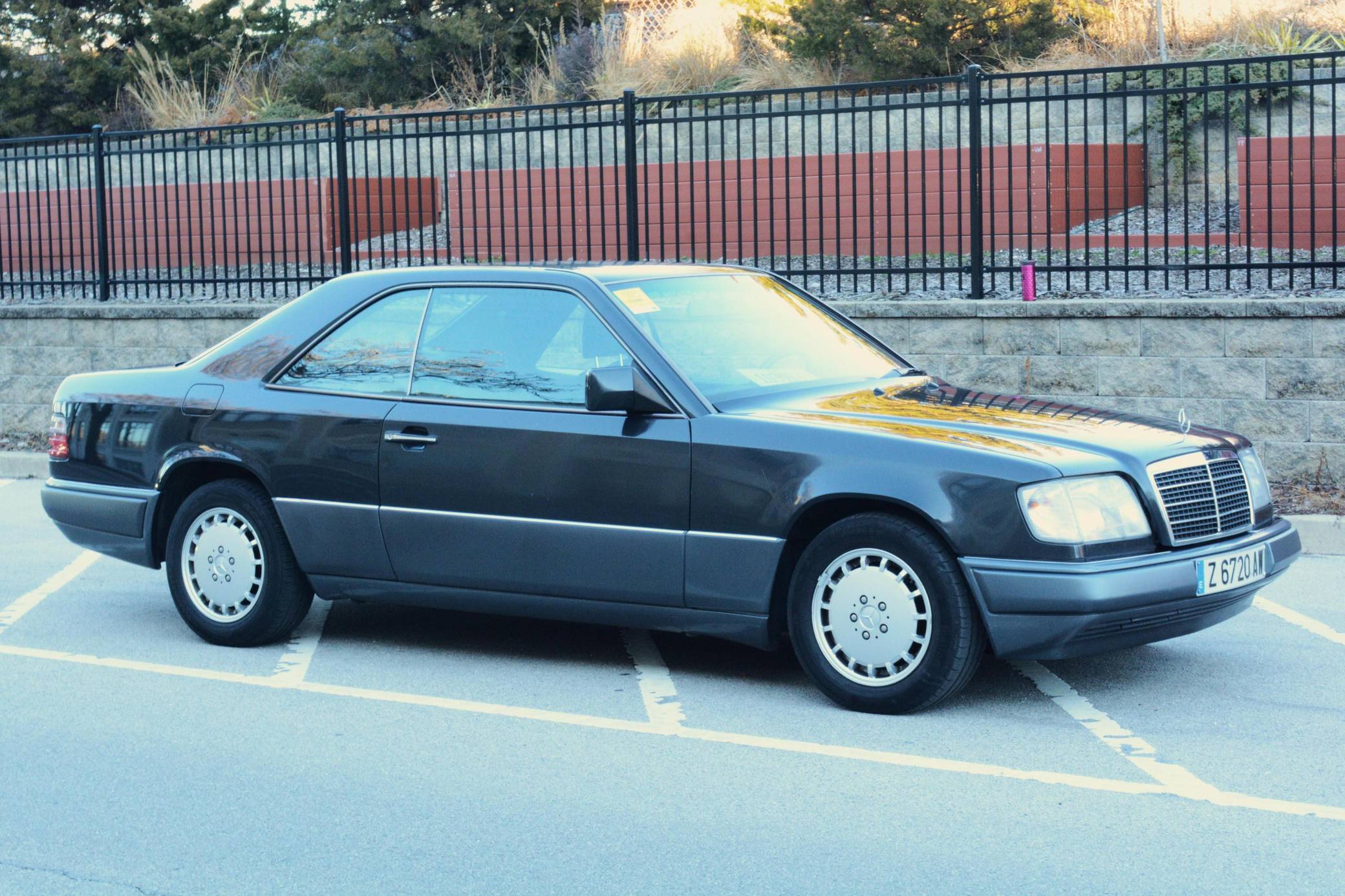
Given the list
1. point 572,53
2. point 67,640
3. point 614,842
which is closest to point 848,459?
point 614,842

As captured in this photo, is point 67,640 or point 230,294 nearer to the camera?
point 67,640

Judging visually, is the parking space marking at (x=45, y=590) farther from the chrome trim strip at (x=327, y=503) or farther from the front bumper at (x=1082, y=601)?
the front bumper at (x=1082, y=601)

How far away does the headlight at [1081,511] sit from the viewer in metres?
5.15

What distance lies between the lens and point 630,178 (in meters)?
12.1

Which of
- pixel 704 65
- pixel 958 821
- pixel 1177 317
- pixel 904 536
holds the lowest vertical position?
pixel 958 821

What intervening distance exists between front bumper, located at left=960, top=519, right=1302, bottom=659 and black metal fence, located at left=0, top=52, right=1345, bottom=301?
5282 millimetres

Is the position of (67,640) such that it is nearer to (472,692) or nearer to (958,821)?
(472,692)

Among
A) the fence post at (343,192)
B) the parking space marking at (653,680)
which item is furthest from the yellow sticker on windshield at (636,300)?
the fence post at (343,192)

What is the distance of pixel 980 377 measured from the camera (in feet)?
34.7

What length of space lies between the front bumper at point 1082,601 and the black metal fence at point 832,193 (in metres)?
5.28

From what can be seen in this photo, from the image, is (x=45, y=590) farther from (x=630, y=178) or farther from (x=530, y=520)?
(x=630, y=178)

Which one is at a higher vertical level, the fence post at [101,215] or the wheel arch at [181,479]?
the fence post at [101,215]

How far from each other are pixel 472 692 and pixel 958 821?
86.2 inches

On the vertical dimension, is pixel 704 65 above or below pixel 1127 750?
above
